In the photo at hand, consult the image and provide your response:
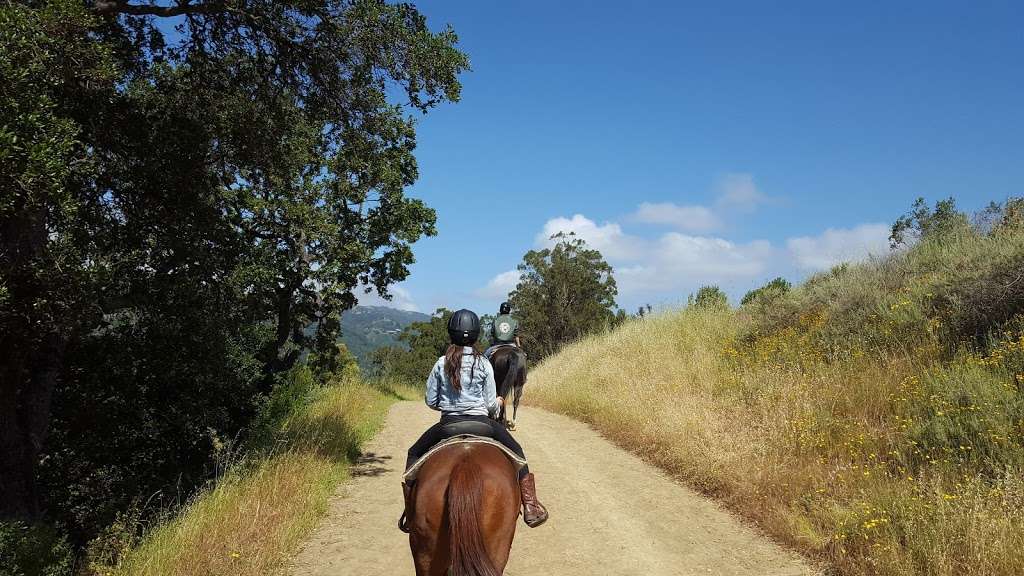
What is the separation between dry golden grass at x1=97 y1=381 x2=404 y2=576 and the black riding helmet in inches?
121

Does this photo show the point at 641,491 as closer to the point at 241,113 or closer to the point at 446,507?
the point at 446,507

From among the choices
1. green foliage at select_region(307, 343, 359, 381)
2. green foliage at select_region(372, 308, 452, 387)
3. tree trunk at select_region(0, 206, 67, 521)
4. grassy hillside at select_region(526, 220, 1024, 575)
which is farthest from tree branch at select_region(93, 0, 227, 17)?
green foliage at select_region(372, 308, 452, 387)

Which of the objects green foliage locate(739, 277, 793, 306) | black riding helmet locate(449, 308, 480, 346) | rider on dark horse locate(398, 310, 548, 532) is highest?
green foliage locate(739, 277, 793, 306)

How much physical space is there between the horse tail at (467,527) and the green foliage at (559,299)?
89.6 ft

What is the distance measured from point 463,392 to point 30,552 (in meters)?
5.29

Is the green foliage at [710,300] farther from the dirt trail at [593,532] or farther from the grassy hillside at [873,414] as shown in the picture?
the dirt trail at [593,532]

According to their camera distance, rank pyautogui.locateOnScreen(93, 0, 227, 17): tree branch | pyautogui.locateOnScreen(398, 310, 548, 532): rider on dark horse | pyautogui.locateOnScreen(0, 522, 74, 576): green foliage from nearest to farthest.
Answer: pyautogui.locateOnScreen(398, 310, 548, 532): rider on dark horse < pyautogui.locateOnScreen(0, 522, 74, 576): green foliage < pyautogui.locateOnScreen(93, 0, 227, 17): tree branch

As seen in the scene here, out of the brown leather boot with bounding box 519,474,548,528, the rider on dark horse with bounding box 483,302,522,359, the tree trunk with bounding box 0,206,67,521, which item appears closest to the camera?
the brown leather boot with bounding box 519,474,548,528

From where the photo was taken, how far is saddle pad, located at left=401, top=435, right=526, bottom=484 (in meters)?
4.68

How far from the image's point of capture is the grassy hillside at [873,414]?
5.19m

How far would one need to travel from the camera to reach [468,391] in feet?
17.6

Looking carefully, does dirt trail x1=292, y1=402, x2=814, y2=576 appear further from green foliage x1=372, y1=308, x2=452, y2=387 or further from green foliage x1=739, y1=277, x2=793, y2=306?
green foliage x1=372, y1=308, x2=452, y2=387

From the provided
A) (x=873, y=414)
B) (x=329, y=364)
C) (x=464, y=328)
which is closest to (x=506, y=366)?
(x=464, y=328)

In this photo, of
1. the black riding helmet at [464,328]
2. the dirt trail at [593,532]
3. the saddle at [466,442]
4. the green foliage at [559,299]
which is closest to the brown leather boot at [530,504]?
the saddle at [466,442]
